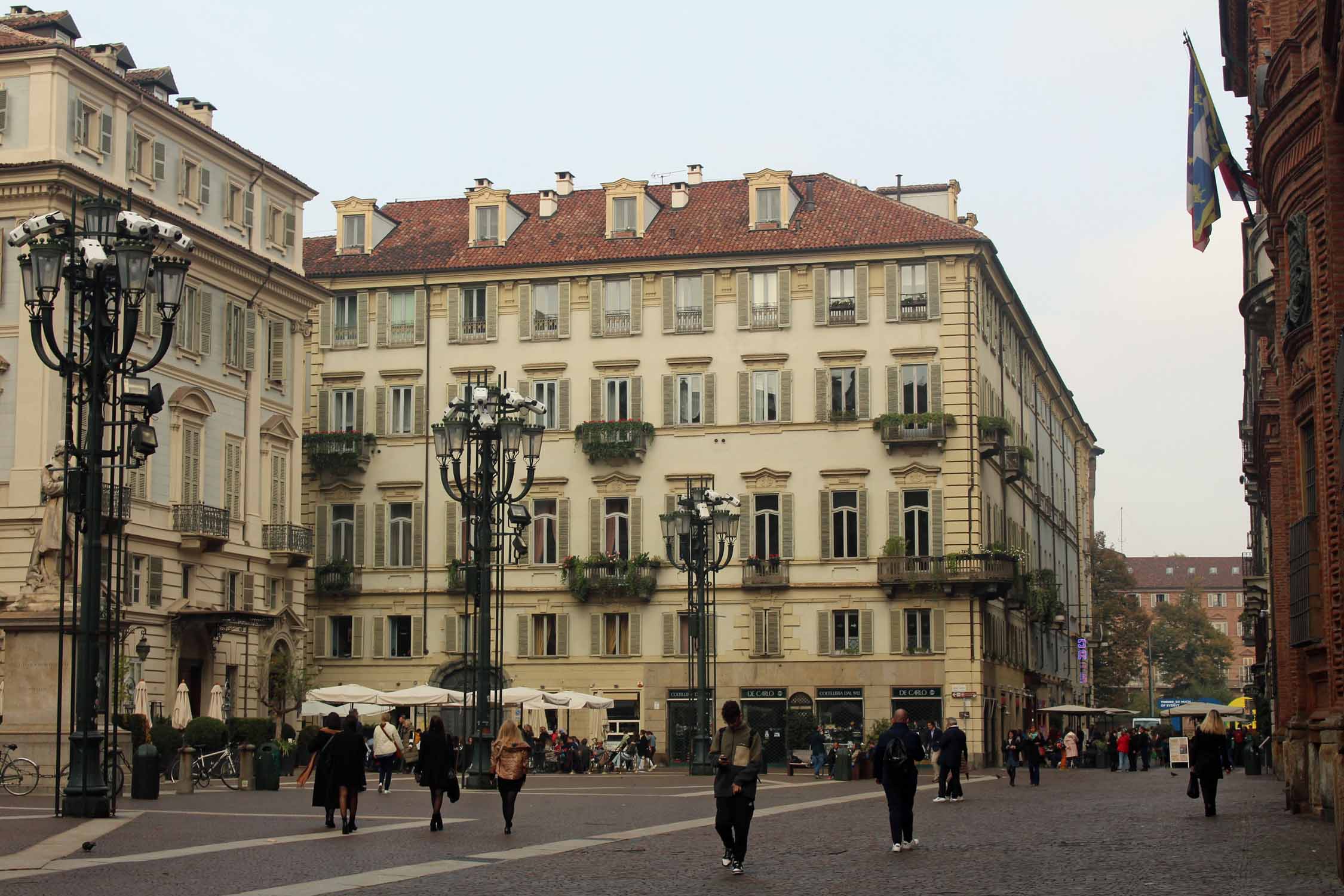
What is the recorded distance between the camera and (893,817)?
2097cm

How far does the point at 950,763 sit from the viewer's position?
34250mm

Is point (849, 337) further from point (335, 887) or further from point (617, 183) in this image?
point (335, 887)

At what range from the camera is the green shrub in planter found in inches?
1745

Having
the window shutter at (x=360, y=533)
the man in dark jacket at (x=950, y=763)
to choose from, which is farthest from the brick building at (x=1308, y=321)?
the window shutter at (x=360, y=533)

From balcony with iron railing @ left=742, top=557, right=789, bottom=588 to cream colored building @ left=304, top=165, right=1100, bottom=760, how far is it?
0.10 metres

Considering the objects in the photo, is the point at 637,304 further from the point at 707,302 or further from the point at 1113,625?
the point at 1113,625

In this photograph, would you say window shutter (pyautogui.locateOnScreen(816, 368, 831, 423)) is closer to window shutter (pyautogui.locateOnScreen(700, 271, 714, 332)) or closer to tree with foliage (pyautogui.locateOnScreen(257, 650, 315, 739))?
window shutter (pyautogui.locateOnScreen(700, 271, 714, 332))

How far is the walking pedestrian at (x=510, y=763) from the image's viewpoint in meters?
23.4

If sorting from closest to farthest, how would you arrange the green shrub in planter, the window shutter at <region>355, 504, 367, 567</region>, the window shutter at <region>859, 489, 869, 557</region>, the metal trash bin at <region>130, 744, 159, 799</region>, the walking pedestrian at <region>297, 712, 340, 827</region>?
the walking pedestrian at <region>297, 712, 340, 827</region> → the metal trash bin at <region>130, 744, 159, 799</region> → the green shrub in planter → the window shutter at <region>859, 489, 869, 557</region> → the window shutter at <region>355, 504, 367, 567</region>

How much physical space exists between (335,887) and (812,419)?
47735 millimetres

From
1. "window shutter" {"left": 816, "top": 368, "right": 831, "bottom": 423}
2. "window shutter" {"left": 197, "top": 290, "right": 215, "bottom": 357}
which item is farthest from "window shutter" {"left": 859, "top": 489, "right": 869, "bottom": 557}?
"window shutter" {"left": 197, "top": 290, "right": 215, "bottom": 357}

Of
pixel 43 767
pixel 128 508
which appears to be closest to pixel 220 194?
pixel 128 508

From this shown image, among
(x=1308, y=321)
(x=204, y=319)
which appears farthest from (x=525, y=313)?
(x=1308, y=321)

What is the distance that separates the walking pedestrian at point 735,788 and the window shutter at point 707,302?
1821 inches
